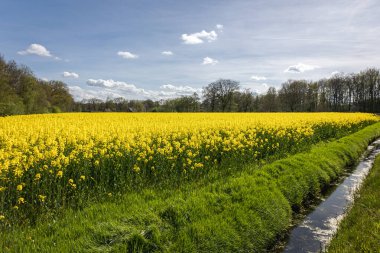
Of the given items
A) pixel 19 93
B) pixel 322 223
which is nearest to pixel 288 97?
pixel 19 93

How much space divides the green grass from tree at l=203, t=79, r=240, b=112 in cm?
8143

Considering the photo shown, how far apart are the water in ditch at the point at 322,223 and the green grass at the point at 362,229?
0.46m

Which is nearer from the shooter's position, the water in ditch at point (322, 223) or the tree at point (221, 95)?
the water in ditch at point (322, 223)

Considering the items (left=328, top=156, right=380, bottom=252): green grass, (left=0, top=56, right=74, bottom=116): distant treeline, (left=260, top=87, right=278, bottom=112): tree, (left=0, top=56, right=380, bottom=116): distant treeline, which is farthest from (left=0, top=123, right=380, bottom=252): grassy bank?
(left=260, top=87, right=278, bottom=112): tree

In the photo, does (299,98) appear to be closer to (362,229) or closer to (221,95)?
(221,95)

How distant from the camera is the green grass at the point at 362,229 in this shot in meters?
6.49

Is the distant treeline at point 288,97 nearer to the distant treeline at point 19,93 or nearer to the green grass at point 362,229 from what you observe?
the distant treeline at point 19,93

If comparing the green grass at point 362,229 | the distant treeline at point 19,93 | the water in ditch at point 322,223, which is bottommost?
the water in ditch at point 322,223

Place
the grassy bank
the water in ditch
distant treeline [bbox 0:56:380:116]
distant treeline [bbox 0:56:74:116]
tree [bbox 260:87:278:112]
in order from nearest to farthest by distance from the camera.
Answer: the grassy bank, the water in ditch, distant treeline [bbox 0:56:74:116], distant treeline [bbox 0:56:380:116], tree [bbox 260:87:278:112]

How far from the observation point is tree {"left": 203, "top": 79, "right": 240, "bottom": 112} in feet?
298

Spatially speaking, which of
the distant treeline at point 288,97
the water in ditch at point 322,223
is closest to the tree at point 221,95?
the distant treeline at point 288,97

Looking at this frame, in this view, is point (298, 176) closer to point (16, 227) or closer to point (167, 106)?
point (16, 227)

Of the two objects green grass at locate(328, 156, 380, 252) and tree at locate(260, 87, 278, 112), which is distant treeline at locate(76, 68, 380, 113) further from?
green grass at locate(328, 156, 380, 252)

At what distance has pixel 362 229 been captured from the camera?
7.26 metres
